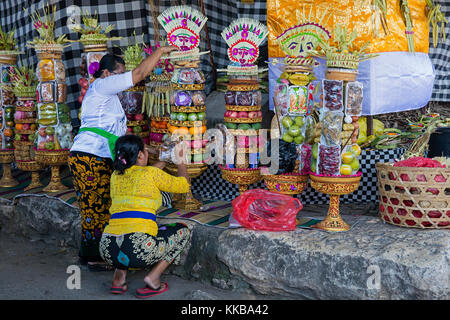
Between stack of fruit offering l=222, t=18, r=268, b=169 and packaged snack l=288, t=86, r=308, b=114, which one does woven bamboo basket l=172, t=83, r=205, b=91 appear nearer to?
stack of fruit offering l=222, t=18, r=268, b=169

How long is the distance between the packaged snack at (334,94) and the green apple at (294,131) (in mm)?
323

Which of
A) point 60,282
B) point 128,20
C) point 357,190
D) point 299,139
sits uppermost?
point 128,20

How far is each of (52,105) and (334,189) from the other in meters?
2.93

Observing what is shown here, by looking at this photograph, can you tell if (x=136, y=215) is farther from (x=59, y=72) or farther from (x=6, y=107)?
(x=6, y=107)

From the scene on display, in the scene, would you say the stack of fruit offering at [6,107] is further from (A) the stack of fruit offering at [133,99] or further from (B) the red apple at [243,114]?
(B) the red apple at [243,114]

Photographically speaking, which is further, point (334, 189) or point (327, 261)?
point (334, 189)

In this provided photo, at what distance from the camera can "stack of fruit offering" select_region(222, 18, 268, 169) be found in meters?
3.89

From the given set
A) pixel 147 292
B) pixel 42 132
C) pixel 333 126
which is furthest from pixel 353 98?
pixel 42 132

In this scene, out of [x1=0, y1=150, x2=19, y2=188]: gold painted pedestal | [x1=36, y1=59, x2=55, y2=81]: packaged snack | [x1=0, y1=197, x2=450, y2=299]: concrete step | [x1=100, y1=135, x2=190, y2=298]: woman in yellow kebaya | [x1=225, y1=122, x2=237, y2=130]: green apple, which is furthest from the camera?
[x1=0, y1=150, x2=19, y2=188]: gold painted pedestal

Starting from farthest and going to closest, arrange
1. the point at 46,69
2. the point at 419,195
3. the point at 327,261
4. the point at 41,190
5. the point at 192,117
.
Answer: the point at 41,190
the point at 46,69
the point at 192,117
the point at 419,195
the point at 327,261

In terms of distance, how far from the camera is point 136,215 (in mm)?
3258

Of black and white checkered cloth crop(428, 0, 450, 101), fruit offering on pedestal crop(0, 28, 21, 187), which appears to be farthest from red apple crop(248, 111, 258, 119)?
fruit offering on pedestal crop(0, 28, 21, 187)

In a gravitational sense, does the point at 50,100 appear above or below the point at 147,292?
above

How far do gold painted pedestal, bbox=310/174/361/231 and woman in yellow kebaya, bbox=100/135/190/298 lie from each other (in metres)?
0.94
